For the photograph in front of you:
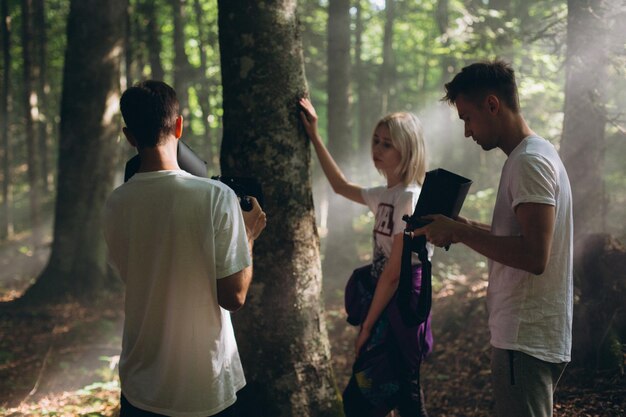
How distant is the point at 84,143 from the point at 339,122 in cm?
586

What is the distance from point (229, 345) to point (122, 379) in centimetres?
61

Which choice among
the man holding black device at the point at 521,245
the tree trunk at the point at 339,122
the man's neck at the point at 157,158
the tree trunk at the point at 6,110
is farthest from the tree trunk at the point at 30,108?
the man holding black device at the point at 521,245

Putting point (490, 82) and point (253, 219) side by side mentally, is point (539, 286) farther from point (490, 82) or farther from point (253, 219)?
point (253, 219)

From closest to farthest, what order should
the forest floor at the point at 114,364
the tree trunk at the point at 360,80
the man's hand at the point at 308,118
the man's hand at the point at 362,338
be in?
the man's hand at the point at 362,338, the man's hand at the point at 308,118, the forest floor at the point at 114,364, the tree trunk at the point at 360,80

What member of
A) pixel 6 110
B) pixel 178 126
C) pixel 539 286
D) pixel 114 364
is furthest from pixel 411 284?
pixel 6 110

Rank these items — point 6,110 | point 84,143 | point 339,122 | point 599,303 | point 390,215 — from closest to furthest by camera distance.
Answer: point 390,215, point 599,303, point 84,143, point 339,122, point 6,110

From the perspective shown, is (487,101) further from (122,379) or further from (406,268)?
(122,379)

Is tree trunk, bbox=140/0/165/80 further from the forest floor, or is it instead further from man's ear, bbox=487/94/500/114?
man's ear, bbox=487/94/500/114

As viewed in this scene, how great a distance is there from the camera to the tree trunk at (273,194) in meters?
3.91

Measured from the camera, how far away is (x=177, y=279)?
2.60 meters

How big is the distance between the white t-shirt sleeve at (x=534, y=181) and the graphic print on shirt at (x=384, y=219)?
1213 millimetres

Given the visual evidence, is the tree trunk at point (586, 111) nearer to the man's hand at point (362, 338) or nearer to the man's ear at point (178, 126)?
the man's hand at point (362, 338)

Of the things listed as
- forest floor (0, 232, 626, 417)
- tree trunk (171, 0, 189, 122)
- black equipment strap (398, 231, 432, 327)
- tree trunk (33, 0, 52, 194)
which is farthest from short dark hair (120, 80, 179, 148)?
tree trunk (33, 0, 52, 194)

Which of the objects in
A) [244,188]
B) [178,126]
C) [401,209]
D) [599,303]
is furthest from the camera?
[599,303]
